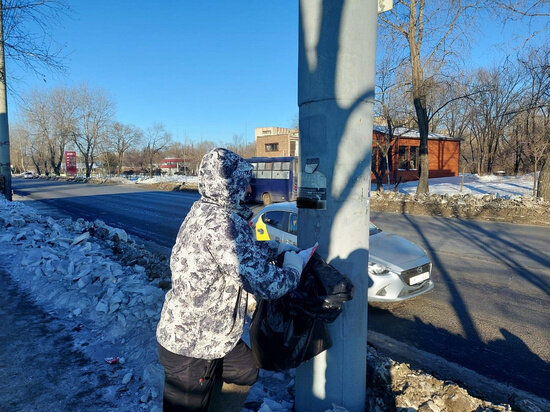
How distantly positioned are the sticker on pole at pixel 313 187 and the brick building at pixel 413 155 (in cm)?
2670

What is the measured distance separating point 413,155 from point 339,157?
36.9 meters

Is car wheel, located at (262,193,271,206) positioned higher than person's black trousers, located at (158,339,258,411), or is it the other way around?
person's black trousers, located at (158,339,258,411)

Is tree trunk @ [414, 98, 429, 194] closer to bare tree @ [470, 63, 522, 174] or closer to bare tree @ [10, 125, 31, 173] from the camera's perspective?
bare tree @ [470, 63, 522, 174]

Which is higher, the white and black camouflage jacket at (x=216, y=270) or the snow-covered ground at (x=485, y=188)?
the white and black camouflage jacket at (x=216, y=270)

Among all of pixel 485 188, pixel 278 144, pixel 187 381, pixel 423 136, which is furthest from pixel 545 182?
pixel 278 144

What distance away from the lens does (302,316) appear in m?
1.85

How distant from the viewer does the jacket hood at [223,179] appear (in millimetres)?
1819

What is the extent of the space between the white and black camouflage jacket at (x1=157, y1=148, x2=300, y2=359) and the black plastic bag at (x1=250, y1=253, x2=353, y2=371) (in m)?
0.13

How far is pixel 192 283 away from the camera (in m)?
1.81

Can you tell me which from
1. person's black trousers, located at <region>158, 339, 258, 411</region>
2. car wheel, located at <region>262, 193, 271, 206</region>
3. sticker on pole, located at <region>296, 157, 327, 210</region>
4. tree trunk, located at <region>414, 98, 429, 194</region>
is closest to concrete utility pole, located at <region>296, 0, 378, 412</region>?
sticker on pole, located at <region>296, 157, 327, 210</region>

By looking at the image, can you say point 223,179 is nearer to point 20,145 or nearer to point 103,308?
→ point 103,308

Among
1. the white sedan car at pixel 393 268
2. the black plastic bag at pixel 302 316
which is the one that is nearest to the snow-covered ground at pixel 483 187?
the white sedan car at pixel 393 268

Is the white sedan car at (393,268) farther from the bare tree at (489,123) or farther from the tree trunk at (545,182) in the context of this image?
the bare tree at (489,123)

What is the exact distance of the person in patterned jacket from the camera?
171 centimetres
